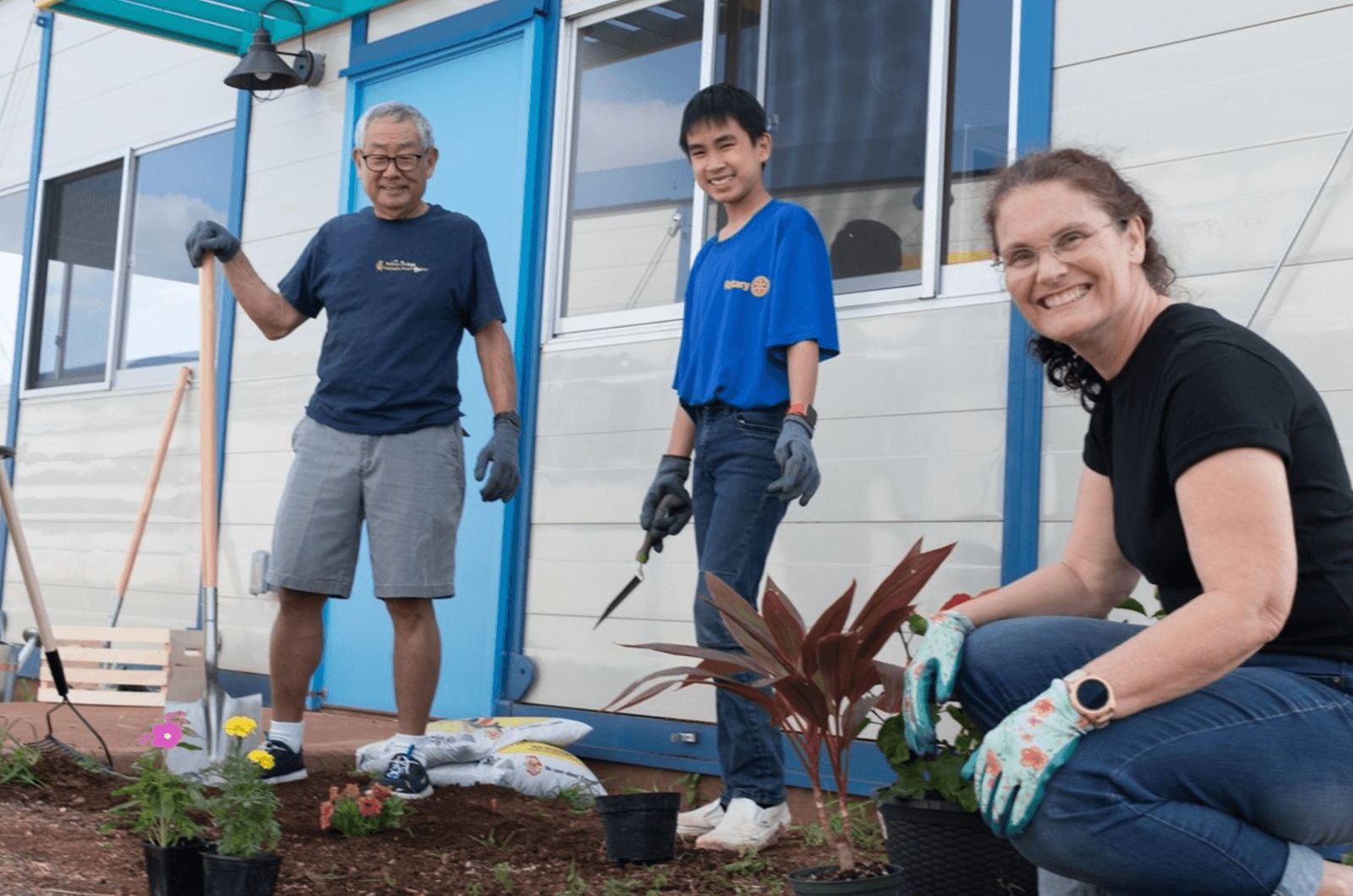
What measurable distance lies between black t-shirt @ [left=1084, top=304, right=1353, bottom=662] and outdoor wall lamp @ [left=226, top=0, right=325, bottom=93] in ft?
13.9

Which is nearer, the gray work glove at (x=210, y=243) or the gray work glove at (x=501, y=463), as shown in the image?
the gray work glove at (x=501, y=463)

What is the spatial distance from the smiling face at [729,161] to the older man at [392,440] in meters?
0.76

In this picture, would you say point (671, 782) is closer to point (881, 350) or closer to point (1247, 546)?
point (881, 350)

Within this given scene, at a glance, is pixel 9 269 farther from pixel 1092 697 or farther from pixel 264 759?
pixel 1092 697

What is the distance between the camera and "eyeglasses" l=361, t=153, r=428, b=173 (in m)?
3.74

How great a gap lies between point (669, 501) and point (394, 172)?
111cm

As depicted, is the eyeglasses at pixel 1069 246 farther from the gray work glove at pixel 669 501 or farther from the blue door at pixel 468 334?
→ the blue door at pixel 468 334

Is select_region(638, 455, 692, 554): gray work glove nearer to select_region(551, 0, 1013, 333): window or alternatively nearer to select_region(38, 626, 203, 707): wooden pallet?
select_region(551, 0, 1013, 333): window

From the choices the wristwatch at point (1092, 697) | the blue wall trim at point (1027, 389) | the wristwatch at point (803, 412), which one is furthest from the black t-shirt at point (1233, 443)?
the blue wall trim at point (1027, 389)

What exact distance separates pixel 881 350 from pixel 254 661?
306cm

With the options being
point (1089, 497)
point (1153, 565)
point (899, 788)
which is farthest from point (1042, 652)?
point (899, 788)

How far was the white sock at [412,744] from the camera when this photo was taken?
3.65 m

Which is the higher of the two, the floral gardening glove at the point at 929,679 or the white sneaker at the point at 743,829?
the floral gardening glove at the point at 929,679

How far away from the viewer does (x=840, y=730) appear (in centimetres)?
219
